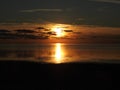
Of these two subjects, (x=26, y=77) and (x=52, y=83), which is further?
(x=26, y=77)

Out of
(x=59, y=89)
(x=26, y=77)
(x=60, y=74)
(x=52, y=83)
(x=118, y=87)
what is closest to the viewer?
(x=59, y=89)

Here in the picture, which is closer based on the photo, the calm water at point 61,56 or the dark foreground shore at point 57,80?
the dark foreground shore at point 57,80

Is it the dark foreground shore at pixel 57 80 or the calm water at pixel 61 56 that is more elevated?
the calm water at pixel 61 56

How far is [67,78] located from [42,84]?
3362 millimetres

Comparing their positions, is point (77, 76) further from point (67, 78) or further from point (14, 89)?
point (14, 89)

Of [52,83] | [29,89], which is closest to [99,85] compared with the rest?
[52,83]

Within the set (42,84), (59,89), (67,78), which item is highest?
(67,78)

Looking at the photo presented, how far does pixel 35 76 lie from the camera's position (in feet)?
78.6

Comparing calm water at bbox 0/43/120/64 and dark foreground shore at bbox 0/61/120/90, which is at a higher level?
calm water at bbox 0/43/120/64

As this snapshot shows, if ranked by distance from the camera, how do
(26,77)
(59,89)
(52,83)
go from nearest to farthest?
(59,89), (52,83), (26,77)

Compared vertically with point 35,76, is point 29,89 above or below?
below

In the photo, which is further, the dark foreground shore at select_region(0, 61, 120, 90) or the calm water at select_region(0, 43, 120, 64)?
the calm water at select_region(0, 43, 120, 64)

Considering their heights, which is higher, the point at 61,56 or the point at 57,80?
the point at 61,56

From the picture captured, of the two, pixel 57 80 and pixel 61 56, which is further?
pixel 61 56
